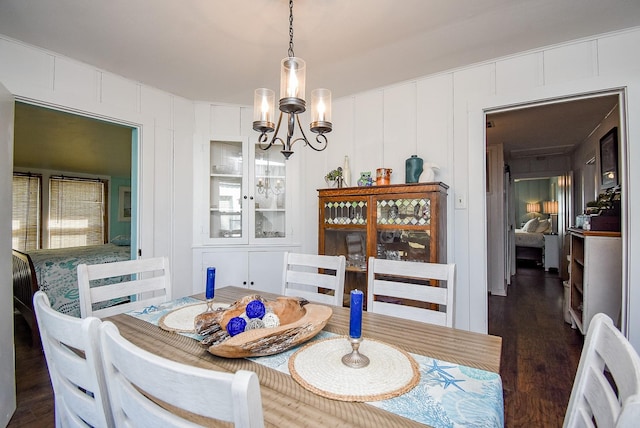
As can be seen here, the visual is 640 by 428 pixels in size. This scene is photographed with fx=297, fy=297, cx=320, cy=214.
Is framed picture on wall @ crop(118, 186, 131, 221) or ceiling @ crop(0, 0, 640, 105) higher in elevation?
ceiling @ crop(0, 0, 640, 105)

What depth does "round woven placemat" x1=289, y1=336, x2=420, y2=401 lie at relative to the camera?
80 centimetres

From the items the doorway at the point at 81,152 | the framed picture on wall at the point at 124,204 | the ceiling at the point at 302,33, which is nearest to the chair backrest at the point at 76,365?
the ceiling at the point at 302,33

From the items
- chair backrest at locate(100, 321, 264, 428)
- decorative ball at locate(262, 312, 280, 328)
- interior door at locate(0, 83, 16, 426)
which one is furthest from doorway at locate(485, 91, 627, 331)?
interior door at locate(0, 83, 16, 426)

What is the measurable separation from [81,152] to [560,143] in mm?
7693

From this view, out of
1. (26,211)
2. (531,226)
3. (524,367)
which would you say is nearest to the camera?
(524,367)

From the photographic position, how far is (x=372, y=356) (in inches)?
39.9

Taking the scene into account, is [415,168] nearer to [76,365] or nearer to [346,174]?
[346,174]

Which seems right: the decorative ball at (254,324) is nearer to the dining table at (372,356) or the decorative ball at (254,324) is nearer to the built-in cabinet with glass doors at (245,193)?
the dining table at (372,356)

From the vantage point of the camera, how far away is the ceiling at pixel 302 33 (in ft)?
5.53

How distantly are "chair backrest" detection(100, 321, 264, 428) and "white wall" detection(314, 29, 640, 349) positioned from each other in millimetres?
2365

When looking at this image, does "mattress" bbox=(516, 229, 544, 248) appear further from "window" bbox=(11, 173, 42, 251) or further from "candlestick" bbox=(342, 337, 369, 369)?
"window" bbox=(11, 173, 42, 251)

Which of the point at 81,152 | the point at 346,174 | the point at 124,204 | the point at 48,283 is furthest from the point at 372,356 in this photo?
the point at 124,204

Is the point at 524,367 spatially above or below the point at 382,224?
below

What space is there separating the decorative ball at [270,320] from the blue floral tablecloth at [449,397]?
14 centimetres
